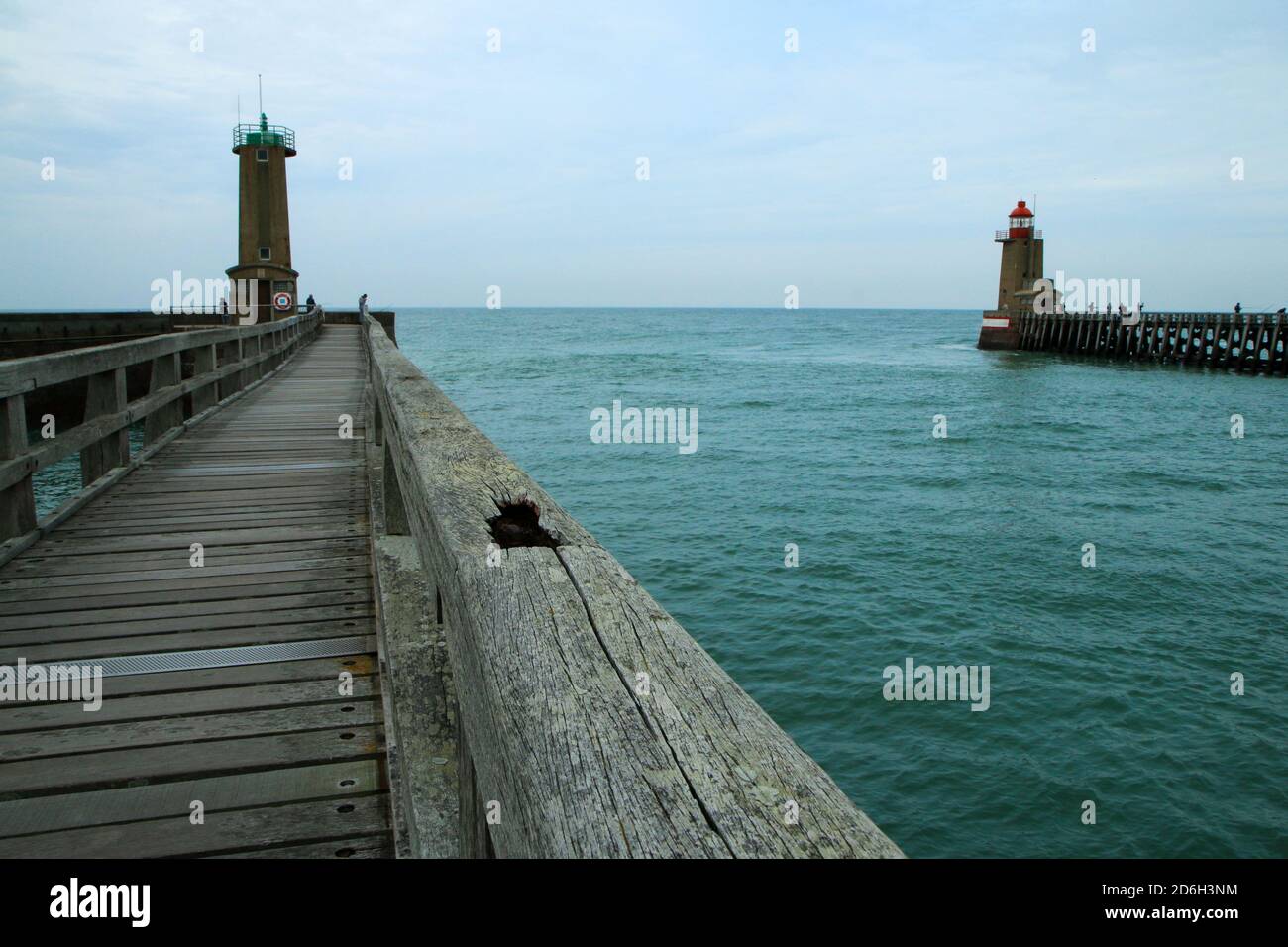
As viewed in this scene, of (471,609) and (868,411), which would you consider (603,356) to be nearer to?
(868,411)

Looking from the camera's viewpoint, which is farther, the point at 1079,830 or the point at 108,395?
the point at 1079,830

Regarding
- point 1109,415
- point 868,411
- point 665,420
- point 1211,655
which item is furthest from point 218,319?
point 1211,655

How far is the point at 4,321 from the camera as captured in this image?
107ft

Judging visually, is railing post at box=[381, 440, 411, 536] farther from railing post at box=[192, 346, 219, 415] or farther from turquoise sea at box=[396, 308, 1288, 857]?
railing post at box=[192, 346, 219, 415]

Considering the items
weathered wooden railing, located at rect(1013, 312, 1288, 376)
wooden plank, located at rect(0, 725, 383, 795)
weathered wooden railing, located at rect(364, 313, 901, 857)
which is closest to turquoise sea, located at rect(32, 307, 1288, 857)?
wooden plank, located at rect(0, 725, 383, 795)

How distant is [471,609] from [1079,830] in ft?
26.6

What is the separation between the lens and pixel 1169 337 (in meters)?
62.5

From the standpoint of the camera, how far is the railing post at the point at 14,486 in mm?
4676

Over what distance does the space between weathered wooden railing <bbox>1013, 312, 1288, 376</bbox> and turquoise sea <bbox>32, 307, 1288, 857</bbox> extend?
26638 mm

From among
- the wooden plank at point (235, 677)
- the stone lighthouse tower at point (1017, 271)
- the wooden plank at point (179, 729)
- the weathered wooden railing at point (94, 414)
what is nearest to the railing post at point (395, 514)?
the wooden plank at point (235, 677)

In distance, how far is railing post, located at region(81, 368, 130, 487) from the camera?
6.40 m

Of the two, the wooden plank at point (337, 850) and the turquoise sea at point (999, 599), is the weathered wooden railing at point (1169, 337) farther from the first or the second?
the wooden plank at point (337, 850)

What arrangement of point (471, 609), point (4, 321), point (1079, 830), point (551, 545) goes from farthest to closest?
point (4, 321) < point (1079, 830) < point (551, 545) < point (471, 609)
